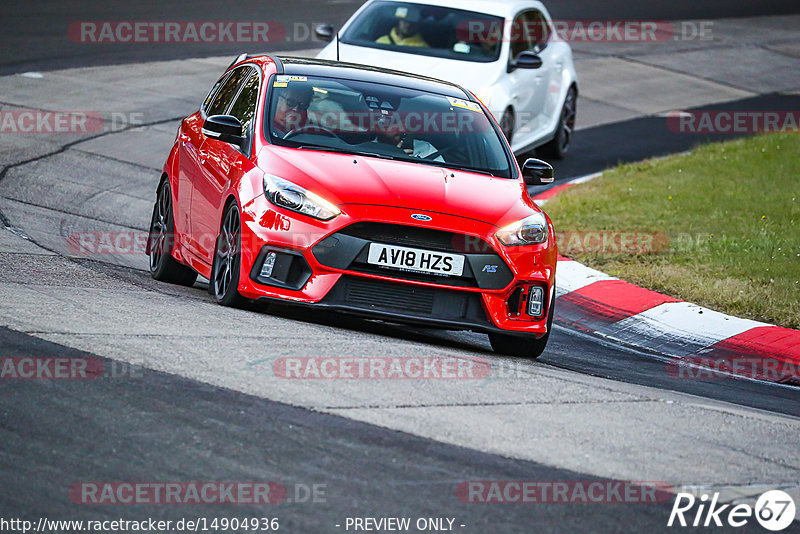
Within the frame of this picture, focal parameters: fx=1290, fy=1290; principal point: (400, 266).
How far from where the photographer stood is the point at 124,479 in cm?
464

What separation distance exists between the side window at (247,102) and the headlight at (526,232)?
6.20ft

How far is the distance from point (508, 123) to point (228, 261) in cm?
683

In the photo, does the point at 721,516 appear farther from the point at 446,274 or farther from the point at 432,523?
the point at 446,274

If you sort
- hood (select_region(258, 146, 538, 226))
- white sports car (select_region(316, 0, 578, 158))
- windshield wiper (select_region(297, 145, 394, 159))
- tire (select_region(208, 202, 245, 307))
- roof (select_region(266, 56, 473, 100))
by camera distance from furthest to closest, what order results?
white sports car (select_region(316, 0, 578, 158)) → roof (select_region(266, 56, 473, 100)) → windshield wiper (select_region(297, 145, 394, 159)) → tire (select_region(208, 202, 245, 307)) → hood (select_region(258, 146, 538, 226))

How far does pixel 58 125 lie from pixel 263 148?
7.53 metres

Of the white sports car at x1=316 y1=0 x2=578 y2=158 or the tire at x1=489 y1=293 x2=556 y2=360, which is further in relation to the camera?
the white sports car at x1=316 y1=0 x2=578 y2=158

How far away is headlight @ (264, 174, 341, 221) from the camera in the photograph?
7.24m

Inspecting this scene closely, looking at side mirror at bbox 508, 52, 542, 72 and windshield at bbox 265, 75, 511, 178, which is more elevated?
windshield at bbox 265, 75, 511, 178

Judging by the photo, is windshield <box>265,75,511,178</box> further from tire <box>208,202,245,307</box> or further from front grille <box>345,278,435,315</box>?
front grille <box>345,278,435,315</box>

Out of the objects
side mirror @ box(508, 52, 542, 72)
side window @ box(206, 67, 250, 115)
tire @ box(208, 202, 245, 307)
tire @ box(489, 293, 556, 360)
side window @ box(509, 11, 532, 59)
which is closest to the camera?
tire @ box(208, 202, 245, 307)

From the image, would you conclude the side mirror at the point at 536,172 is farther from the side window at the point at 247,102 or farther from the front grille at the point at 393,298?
the side window at the point at 247,102

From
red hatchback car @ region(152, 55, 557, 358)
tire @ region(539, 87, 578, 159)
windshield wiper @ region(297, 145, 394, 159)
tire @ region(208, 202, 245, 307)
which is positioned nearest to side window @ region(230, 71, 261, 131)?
red hatchback car @ region(152, 55, 557, 358)

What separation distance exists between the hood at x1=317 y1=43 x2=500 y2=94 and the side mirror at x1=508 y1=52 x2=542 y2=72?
0.32 metres

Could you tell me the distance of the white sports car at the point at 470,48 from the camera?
13523 millimetres
